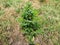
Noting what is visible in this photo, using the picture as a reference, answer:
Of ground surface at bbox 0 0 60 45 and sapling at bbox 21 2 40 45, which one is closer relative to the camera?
ground surface at bbox 0 0 60 45

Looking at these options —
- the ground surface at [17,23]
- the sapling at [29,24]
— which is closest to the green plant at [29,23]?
the sapling at [29,24]

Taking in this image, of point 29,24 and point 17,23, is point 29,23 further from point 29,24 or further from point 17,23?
point 17,23

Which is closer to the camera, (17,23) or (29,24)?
(29,24)

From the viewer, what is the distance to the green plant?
802 cm

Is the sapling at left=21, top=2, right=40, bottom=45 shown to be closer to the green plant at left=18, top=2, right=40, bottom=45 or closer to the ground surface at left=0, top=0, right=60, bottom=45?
the green plant at left=18, top=2, right=40, bottom=45

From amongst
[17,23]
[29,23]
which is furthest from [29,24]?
[17,23]

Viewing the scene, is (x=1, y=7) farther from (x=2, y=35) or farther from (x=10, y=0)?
(x=2, y=35)

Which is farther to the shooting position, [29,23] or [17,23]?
[17,23]

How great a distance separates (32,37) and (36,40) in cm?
20

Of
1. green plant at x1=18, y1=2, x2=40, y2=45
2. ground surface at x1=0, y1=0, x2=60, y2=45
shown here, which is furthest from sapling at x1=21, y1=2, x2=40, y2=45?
ground surface at x1=0, y1=0, x2=60, y2=45

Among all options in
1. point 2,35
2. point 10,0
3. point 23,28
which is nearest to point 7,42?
point 2,35

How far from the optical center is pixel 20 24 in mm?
8172

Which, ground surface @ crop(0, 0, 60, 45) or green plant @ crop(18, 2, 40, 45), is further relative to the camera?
green plant @ crop(18, 2, 40, 45)

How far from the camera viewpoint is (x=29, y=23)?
8.11 meters
